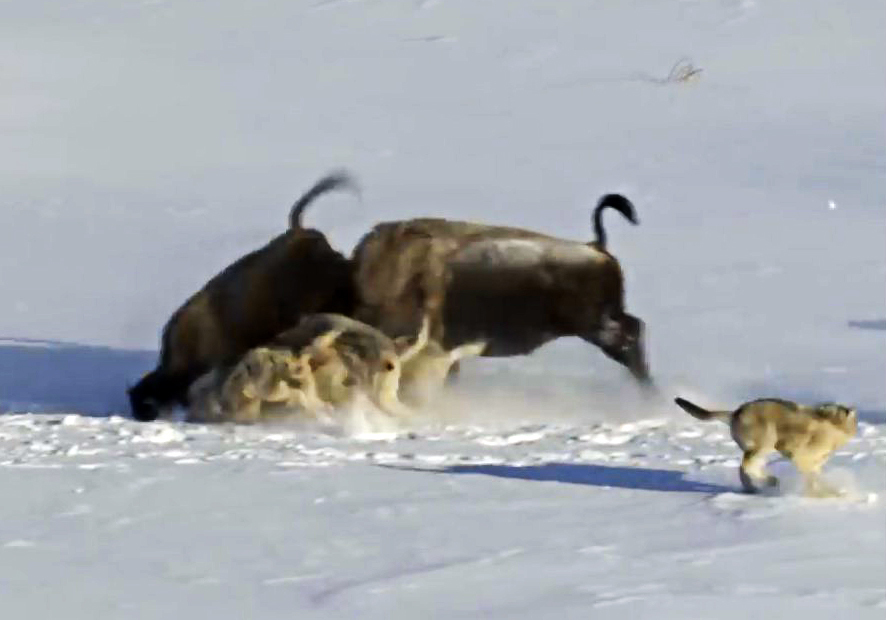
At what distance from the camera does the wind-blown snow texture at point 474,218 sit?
22.2ft

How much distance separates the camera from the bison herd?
34.1 feet

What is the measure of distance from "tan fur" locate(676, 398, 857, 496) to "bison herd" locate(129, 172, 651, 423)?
9.06 ft

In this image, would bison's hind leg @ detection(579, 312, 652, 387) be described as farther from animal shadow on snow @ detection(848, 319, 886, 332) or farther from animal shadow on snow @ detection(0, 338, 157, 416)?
animal shadow on snow @ detection(0, 338, 157, 416)

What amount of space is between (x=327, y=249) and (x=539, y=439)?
70.8 inches

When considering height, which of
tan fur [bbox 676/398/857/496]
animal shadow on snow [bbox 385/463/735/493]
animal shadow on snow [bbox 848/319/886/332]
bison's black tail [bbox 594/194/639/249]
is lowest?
animal shadow on snow [bbox 385/463/735/493]

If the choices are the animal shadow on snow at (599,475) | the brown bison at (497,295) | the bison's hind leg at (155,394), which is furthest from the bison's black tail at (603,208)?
the animal shadow on snow at (599,475)

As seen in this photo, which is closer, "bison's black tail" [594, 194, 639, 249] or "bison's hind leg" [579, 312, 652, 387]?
"bison's hind leg" [579, 312, 652, 387]

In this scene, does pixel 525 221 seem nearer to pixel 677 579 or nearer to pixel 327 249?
pixel 327 249

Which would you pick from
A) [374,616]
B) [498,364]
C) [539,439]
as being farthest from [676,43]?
[374,616]

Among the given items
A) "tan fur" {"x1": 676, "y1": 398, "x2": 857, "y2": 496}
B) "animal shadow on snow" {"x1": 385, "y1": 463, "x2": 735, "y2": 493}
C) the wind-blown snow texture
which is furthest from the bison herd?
"tan fur" {"x1": 676, "y1": 398, "x2": 857, "y2": 496}

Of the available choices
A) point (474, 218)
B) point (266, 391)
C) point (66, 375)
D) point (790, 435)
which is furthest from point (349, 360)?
point (474, 218)

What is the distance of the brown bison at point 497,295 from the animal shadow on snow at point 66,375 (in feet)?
4.03

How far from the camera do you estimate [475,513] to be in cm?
748

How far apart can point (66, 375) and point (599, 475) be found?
3.95m
